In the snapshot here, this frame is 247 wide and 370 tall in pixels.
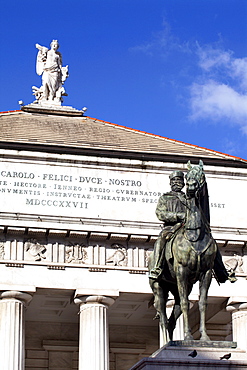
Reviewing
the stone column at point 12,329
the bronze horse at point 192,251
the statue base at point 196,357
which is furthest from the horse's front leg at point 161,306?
the stone column at point 12,329

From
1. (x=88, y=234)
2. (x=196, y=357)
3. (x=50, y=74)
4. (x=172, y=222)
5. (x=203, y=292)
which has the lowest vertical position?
(x=196, y=357)

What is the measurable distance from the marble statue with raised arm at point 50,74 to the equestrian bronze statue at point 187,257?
3075 centimetres

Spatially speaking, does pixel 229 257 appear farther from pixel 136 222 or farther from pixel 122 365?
pixel 122 365

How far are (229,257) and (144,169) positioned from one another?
507 centimetres

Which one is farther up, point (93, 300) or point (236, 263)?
point (236, 263)

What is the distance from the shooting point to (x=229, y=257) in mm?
38812

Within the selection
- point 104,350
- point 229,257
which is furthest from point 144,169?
point 104,350

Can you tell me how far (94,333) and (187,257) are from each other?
72.0ft

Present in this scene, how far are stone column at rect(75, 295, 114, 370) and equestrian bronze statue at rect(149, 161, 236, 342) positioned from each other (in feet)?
67.2

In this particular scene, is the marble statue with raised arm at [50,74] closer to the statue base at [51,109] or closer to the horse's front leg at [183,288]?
the statue base at [51,109]

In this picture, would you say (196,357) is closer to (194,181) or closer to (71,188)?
(194,181)

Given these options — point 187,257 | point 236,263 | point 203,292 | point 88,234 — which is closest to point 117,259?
point 88,234

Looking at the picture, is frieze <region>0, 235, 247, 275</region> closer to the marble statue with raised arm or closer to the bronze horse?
the marble statue with raised arm

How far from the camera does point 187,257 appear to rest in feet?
49.4
